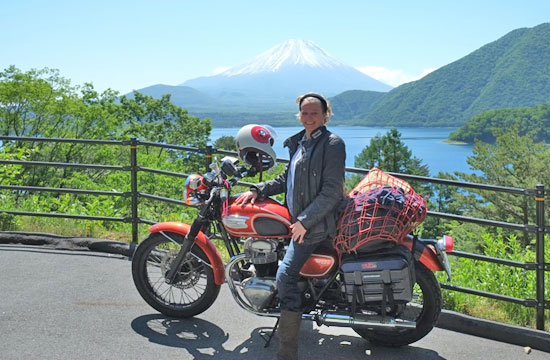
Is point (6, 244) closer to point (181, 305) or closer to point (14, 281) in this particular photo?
point (14, 281)

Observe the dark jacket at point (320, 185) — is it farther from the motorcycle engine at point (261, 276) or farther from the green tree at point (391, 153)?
the green tree at point (391, 153)

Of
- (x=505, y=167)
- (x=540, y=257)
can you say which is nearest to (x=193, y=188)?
(x=540, y=257)

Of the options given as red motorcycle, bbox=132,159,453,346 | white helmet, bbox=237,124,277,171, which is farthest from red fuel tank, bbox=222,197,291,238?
white helmet, bbox=237,124,277,171

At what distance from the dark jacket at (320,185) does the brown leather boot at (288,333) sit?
1.58 feet

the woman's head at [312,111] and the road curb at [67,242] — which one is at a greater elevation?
the woman's head at [312,111]

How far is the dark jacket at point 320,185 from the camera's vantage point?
3762 mm

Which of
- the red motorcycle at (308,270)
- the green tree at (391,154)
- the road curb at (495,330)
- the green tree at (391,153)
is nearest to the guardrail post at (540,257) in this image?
the road curb at (495,330)

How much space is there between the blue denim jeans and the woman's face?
76 cm

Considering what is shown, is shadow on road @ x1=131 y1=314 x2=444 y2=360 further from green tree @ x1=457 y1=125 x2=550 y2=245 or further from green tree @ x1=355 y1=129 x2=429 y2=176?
green tree @ x1=355 y1=129 x2=429 y2=176

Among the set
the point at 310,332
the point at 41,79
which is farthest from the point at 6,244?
the point at 41,79

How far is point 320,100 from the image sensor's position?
3.89m

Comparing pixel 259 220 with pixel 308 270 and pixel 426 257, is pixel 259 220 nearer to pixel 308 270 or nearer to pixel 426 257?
pixel 308 270

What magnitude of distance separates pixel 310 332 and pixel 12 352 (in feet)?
6.58

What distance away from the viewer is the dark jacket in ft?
12.3
